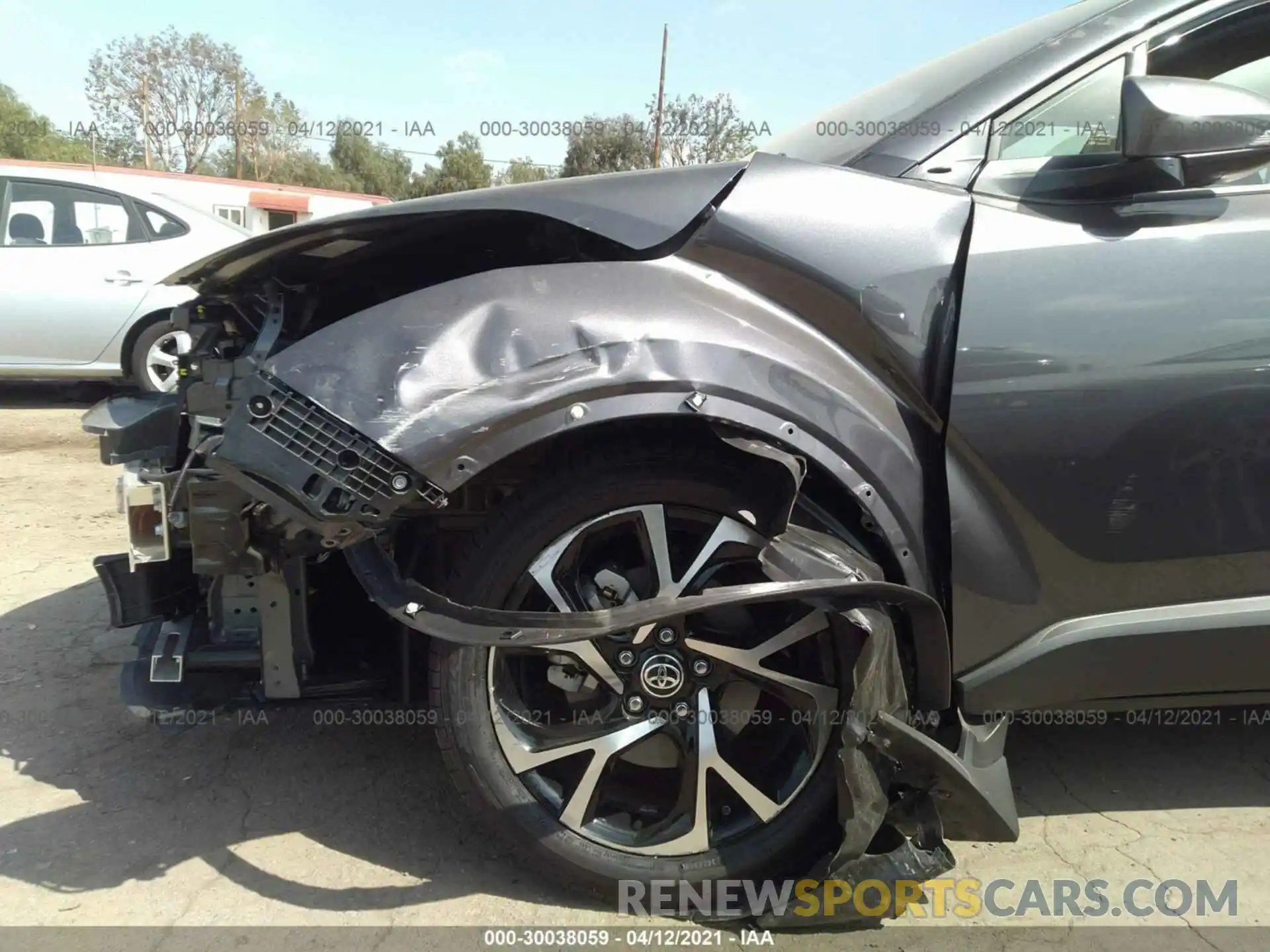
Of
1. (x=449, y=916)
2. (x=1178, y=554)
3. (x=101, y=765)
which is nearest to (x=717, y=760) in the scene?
(x=449, y=916)

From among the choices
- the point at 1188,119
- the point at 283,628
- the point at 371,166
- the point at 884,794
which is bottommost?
the point at 884,794

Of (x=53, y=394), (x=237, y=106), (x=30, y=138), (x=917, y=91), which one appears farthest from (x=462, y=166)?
(x=917, y=91)

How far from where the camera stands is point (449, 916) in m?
2.01

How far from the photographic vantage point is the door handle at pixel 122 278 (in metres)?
6.77

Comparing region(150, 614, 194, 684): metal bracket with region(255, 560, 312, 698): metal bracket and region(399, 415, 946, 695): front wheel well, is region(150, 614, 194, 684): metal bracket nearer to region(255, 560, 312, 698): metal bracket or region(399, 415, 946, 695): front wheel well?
region(255, 560, 312, 698): metal bracket

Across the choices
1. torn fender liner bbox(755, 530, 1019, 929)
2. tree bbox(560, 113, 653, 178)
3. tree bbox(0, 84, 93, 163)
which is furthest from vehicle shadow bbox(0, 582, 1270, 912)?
tree bbox(0, 84, 93, 163)

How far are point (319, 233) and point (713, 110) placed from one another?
2326 cm

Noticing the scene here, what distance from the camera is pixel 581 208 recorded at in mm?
1901

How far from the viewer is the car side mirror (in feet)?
5.99

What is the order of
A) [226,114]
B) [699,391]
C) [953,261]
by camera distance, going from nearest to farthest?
[699,391] < [953,261] < [226,114]

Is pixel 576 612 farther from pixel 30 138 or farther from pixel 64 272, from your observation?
pixel 30 138

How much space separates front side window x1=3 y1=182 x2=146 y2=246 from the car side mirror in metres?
6.97

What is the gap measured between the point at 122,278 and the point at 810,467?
6563 millimetres

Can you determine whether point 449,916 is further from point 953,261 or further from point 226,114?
point 226,114
